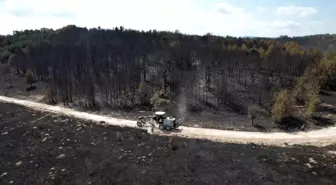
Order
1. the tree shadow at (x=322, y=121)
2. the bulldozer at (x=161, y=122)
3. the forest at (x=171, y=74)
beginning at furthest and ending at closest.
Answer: the forest at (x=171, y=74)
the tree shadow at (x=322, y=121)
the bulldozer at (x=161, y=122)

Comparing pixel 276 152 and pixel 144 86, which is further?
pixel 144 86

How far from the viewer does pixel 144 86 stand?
55.2 meters

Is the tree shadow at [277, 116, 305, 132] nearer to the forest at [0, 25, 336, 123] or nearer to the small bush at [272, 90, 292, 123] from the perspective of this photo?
the small bush at [272, 90, 292, 123]

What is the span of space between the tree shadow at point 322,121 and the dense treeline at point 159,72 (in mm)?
11261

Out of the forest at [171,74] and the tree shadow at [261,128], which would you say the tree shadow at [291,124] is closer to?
the forest at [171,74]

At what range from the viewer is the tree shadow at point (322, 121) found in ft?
140

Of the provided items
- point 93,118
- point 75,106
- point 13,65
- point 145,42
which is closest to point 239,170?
point 93,118

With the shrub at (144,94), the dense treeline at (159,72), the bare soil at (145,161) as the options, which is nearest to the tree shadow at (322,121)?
the dense treeline at (159,72)

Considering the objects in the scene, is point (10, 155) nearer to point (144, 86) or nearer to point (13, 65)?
point (144, 86)

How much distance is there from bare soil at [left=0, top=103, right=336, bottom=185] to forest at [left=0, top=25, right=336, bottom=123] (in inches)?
645

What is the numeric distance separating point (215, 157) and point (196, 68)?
5573 centimetres

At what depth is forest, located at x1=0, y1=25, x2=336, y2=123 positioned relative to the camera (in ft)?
189

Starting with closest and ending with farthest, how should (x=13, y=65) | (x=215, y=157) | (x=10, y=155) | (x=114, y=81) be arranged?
(x=215, y=157) < (x=10, y=155) < (x=114, y=81) < (x=13, y=65)

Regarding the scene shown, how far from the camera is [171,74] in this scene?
67.3m
